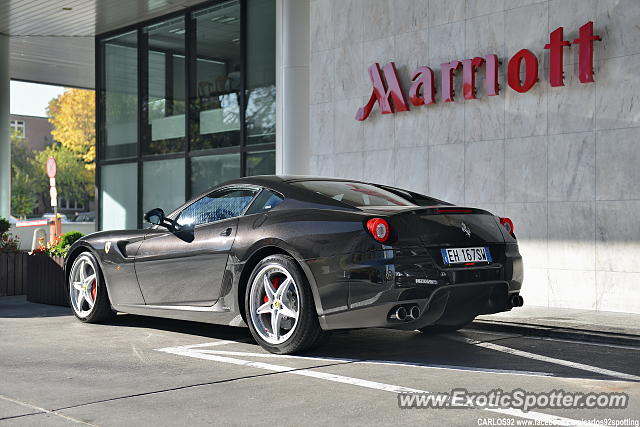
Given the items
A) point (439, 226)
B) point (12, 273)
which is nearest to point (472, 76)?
point (439, 226)

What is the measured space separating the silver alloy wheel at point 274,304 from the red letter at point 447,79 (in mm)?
5258

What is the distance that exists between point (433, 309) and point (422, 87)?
5.95 m

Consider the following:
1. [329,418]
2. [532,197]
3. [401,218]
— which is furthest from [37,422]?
[532,197]

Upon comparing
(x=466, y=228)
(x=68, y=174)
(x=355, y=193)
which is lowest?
(x=466, y=228)

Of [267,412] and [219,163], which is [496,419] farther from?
[219,163]

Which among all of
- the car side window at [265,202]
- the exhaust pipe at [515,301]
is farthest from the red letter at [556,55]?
the car side window at [265,202]

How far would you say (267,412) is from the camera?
14.2ft

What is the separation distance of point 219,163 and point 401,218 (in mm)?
9652

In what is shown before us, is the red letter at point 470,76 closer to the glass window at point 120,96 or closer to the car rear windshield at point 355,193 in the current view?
the car rear windshield at point 355,193

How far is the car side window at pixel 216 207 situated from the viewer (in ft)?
22.4

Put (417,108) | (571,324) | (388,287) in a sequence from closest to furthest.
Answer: (388,287), (571,324), (417,108)

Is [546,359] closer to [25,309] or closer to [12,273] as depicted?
[25,309]

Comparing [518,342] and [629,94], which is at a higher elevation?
[629,94]

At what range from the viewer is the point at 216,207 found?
707 cm
